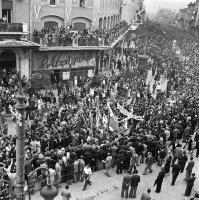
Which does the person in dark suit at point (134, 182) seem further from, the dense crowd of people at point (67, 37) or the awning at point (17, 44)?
the dense crowd of people at point (67, 37)

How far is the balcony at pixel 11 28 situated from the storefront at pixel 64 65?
9.35 feet

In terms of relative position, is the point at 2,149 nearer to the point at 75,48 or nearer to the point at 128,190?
the point at 128,190

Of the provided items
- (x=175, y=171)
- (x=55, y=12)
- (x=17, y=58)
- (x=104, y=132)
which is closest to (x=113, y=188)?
(x=175, y=171)

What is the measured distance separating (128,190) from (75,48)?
18579 mm

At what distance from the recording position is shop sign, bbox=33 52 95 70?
30.5m

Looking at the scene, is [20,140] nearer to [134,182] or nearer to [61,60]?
[134,182]

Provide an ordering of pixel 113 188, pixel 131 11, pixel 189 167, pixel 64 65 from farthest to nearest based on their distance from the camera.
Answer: pixel 131 11 → pixel 64 65 → pixel 189 167 → pixel 113 188

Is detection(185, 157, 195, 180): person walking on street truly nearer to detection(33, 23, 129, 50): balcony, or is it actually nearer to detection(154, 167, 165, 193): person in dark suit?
detection(154, 167, 165, 193): person in dark suit

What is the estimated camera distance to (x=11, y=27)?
27.2 metres

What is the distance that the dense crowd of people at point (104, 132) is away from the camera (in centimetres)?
1582

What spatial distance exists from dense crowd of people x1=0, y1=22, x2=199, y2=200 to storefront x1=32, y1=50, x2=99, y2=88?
209 cm

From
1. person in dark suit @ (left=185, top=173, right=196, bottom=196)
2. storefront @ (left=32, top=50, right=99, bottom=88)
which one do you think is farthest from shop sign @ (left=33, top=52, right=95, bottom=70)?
person in dark suit @ (left=185, top=173, right=196, bottom=196)

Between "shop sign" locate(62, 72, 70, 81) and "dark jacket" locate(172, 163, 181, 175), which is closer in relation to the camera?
"dark jacket" locate(172, 163, 181, 175)

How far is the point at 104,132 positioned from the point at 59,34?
1360 centimetres
